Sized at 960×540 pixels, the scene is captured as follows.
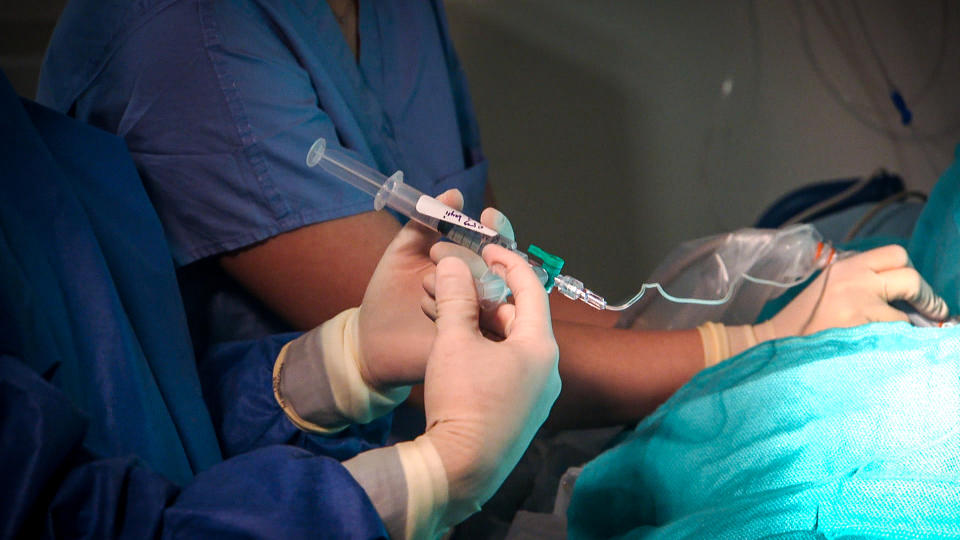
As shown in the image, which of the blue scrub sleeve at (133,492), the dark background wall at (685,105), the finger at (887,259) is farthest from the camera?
the dark background wall at (685,105)

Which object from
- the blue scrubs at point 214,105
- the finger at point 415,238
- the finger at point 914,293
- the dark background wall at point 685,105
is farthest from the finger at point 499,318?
the dark background wall at point 685,105

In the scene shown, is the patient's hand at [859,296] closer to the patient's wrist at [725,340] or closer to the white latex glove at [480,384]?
the patient's wrist at [725,340]

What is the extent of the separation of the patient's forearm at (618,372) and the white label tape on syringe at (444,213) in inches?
11.7

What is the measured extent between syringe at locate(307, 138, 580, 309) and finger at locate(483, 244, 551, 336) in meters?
0.03

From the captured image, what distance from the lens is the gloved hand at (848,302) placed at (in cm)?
94

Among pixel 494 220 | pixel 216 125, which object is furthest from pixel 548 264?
pixel 216 125

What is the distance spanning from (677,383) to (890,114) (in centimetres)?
111

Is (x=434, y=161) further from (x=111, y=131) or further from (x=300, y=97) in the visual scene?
(x=111, y=131)

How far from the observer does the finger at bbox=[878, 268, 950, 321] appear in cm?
93

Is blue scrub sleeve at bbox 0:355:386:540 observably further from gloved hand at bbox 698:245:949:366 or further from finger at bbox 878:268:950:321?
finger at bbox 878:268:950:321

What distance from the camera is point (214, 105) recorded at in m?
0.81

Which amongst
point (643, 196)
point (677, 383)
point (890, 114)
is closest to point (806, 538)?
point (677, 383)

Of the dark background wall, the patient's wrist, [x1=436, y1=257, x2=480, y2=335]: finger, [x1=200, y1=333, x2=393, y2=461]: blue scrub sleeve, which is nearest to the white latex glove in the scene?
[x1=436, y1=257, x2=480, y2=335]: finger

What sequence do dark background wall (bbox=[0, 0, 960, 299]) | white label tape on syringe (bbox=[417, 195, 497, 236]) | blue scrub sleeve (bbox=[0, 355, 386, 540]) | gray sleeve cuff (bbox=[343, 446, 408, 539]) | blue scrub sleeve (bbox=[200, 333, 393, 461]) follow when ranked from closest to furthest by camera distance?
1. blue scrub sleeve (bbox=[0, 355, 386, 540])
2. gray sleeve cuff (bbox=[343, 446, 408, 539])
3. white label tape on syringe (bbox=[417, 195, 497, 236])
4. blue scrub sleeve (bbox=[200, 333, 393, 461])
5. dark background wall (bbox=[0, 0, 960, 299])
